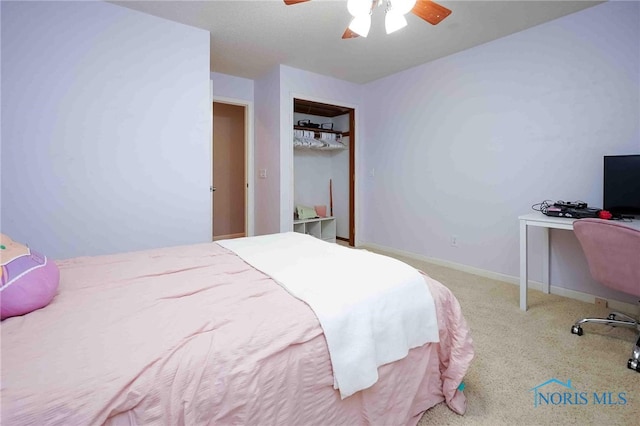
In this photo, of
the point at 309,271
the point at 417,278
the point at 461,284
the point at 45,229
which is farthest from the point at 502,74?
the point at 45,229

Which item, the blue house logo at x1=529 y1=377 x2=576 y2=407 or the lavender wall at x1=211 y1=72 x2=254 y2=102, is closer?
the blue house logo at x1=529 y1=377 x2=576 y2=407

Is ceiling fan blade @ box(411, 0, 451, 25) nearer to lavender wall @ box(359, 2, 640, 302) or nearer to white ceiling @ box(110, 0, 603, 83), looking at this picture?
white ceiling @ box(110, 0, 603, 83)

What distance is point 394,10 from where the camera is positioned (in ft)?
6.23

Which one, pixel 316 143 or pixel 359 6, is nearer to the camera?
pixel 359 6

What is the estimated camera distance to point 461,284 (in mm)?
3143

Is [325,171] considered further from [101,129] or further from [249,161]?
[101,129]

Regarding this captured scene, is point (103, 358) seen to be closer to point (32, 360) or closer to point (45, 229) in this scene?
point (32, 360)

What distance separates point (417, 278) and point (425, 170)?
9.17 ft

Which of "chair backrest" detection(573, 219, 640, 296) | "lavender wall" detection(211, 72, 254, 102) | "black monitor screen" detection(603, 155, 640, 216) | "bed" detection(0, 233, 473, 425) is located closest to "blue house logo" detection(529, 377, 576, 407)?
"bed" detection(0, 233, 473, 425)

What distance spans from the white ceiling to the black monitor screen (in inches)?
52.5

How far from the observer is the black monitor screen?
7.45ft

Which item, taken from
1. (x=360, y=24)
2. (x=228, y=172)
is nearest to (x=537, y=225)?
(x=360, y=24)

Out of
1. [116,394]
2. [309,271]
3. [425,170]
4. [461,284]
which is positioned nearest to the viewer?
[116,394]

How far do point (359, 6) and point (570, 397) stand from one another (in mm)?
2413
